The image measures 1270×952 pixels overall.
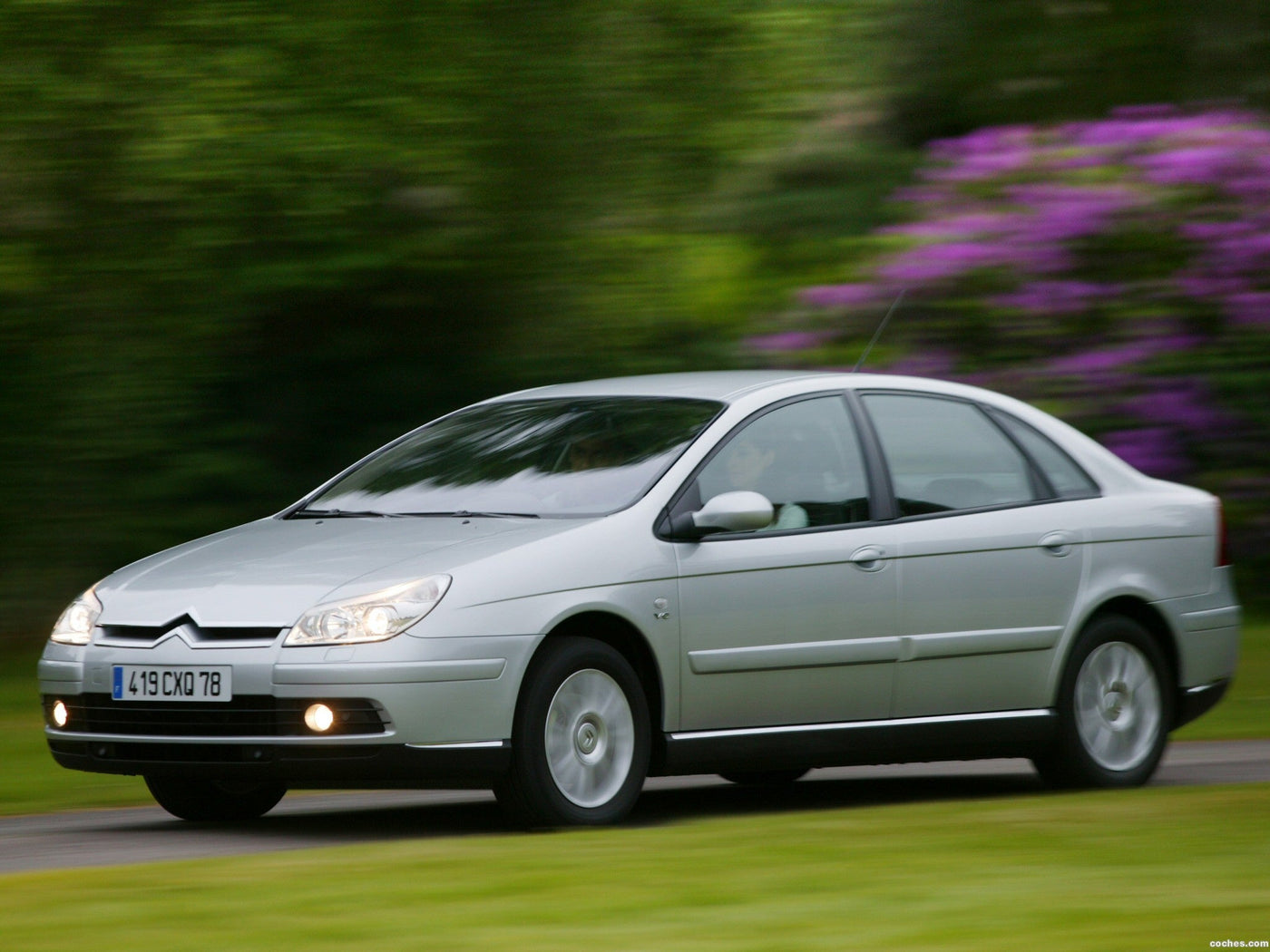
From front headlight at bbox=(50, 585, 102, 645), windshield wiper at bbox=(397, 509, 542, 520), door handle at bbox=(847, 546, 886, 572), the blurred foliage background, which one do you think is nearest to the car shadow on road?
front headlight at bbox=(50, 585, 102, 645)

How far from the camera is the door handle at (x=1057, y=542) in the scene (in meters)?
8.98

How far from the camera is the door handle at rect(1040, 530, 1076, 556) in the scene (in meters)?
8.98

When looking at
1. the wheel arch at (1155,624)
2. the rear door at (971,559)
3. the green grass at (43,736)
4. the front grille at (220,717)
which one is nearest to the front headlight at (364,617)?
the front grille at (220,717)

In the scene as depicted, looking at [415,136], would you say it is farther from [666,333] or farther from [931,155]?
[931,155]

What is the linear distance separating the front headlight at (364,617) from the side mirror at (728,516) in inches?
40.2

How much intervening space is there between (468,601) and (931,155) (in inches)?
435

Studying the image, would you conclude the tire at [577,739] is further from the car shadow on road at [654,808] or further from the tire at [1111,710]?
the tire at [1111,710]

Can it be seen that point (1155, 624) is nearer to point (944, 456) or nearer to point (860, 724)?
point (944, 456)

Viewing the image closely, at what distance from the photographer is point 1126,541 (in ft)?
30.5

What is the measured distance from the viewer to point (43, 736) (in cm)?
1134

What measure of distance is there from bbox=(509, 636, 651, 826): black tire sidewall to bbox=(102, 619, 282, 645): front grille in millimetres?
822

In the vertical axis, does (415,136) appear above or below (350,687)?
above

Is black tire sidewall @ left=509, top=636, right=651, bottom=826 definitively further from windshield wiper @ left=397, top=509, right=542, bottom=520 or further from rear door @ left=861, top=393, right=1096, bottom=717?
rear door @ left=861, top=393, right=1096, bottom=717

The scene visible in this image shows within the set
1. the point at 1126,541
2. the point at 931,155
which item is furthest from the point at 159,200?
the point at 1126,541
